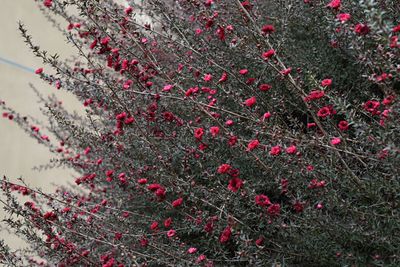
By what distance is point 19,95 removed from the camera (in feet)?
12.5

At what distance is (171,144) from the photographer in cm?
201

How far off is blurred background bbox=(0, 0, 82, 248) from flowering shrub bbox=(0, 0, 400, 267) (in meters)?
1.41

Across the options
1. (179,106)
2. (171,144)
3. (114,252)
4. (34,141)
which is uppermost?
(34,141)

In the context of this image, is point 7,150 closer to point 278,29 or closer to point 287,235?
point 278,29

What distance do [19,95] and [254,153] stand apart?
2.97 m

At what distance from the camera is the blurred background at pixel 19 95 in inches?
139

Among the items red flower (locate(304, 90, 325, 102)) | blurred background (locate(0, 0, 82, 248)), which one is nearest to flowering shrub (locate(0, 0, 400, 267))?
red flower (locate(304, 90, 325, 102))

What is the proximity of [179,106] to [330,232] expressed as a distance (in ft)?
3.51

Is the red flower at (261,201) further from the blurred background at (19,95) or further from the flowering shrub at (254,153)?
the blurred background at (19,95)

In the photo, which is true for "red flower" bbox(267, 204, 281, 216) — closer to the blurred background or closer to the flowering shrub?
the flowering shrub

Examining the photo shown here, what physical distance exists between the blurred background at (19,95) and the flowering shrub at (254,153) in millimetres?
1409

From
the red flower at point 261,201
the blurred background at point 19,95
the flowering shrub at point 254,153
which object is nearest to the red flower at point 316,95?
the flowering shrub at point 254,153

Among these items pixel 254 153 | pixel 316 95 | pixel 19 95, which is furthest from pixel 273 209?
pixel 19 95

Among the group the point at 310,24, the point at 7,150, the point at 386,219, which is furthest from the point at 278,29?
the point at 7,150
